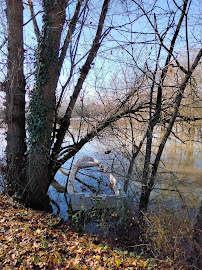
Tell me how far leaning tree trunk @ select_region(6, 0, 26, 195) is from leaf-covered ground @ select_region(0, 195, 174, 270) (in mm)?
1664

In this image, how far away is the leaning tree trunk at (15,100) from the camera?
20.3 feet

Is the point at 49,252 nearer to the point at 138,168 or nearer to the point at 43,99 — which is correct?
the point at 138,168

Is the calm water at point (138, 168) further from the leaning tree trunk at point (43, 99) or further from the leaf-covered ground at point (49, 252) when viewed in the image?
the leaf-covered ground at point (49, 252)

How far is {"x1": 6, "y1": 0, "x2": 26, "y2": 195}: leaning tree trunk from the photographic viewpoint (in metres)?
6.20

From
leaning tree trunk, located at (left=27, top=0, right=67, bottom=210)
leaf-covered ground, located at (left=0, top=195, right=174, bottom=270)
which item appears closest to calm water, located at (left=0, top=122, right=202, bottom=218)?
leaning tree trunk, located at (left=27, top=0, right=67, bottom=210)

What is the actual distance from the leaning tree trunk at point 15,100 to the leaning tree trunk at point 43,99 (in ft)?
1.59

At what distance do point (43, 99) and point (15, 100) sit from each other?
3.42 ft

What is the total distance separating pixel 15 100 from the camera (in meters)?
6.29

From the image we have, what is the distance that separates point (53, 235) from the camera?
13.7ft

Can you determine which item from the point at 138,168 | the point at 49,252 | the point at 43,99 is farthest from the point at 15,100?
the point at 49,252

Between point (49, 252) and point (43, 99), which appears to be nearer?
point (49, 252)

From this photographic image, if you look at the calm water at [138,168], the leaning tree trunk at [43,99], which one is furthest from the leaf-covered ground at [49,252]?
the calm water at [138,168]

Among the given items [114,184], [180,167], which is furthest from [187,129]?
[180,167]

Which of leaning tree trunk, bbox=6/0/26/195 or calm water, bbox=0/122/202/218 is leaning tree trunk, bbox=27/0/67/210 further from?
calm water, bbox=0/122/202/218
